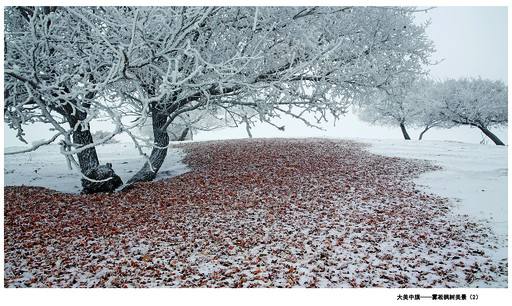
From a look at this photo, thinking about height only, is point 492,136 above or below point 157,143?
below

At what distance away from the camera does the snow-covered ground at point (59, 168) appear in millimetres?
10055

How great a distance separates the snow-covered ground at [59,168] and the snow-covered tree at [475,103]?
605 inches

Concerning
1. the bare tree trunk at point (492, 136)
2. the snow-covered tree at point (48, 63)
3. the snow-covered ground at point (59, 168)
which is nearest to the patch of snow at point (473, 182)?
the snow-covered tree at point (48, 63)

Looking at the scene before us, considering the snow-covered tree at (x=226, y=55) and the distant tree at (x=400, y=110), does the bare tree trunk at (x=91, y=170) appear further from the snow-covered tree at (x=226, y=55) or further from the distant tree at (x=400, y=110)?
the distant tree at (x=400, y=110)

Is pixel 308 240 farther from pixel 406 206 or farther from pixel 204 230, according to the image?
pixel 406 206

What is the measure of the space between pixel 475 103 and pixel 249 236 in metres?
18.8

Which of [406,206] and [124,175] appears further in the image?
[124,175]

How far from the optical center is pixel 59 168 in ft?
39.8

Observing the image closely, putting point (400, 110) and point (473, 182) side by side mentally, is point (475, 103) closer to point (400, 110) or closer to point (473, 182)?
point (400, 110)

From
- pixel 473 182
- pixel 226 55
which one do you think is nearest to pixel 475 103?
pixel 473 182

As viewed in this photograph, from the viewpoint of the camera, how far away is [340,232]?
18.5 feet

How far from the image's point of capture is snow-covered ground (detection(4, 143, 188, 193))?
10055 millimetres

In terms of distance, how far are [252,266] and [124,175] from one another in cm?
757
